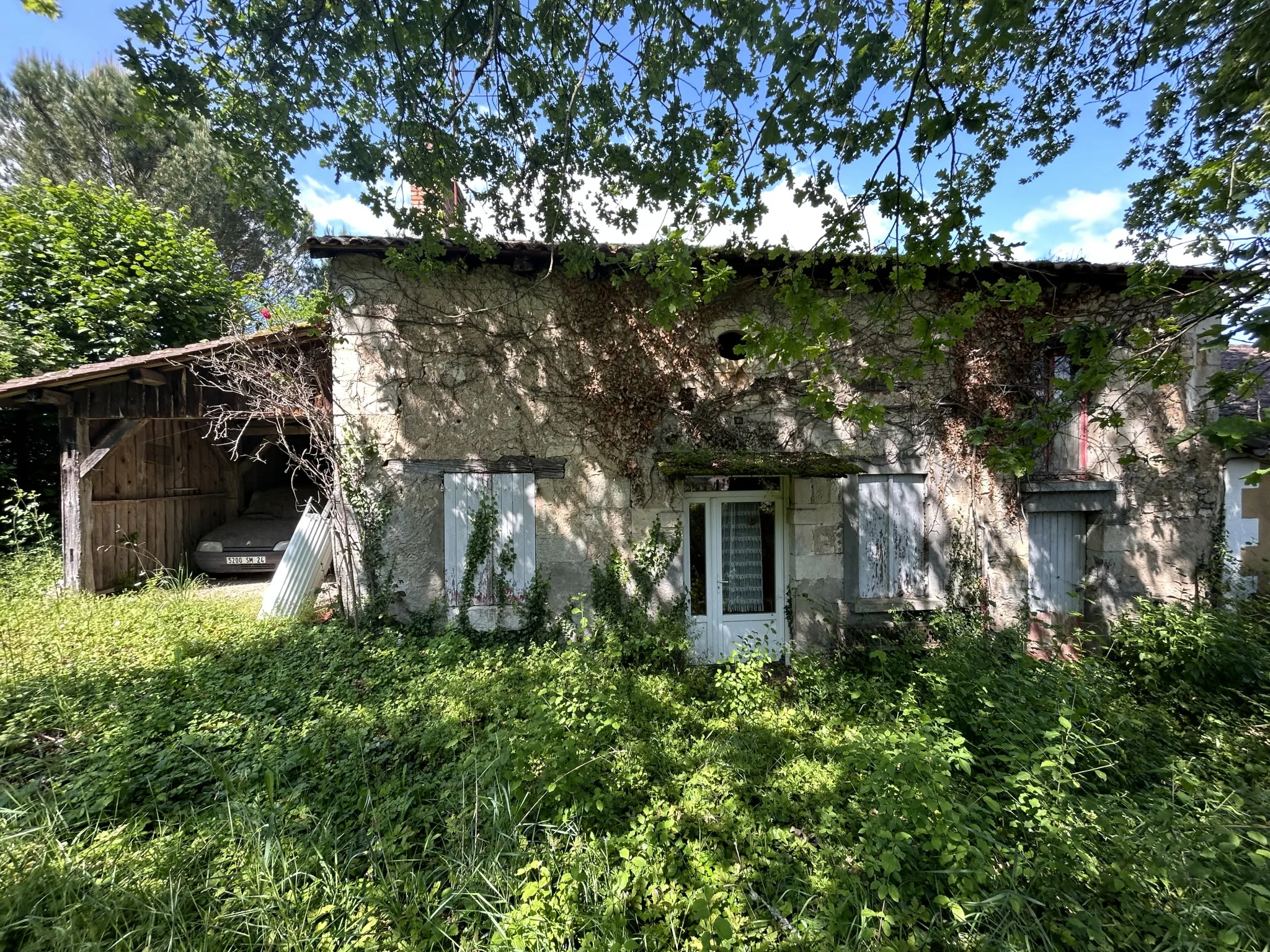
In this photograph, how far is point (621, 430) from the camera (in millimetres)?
5258

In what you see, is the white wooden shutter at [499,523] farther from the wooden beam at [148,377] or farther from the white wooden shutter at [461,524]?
the wooden beam at [148,377]

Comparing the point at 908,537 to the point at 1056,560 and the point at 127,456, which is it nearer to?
the point at 1056,560

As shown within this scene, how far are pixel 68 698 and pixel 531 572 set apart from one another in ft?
12.0

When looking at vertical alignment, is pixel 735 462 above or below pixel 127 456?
below

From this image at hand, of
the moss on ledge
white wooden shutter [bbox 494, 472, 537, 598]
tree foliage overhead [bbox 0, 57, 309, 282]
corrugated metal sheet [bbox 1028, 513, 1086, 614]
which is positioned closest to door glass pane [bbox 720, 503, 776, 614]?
the moss on ledge

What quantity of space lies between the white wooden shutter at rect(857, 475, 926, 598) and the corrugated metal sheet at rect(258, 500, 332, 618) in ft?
21.6

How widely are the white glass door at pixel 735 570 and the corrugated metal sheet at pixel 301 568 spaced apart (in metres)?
4.51

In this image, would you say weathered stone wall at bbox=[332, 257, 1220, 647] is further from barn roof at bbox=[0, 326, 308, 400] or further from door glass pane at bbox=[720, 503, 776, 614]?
barn roof at bbox=[0, 326, 308, 400]

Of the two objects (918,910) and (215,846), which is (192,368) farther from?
(918,910)

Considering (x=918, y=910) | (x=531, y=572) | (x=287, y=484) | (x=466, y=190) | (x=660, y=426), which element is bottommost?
(x=918, y=910)

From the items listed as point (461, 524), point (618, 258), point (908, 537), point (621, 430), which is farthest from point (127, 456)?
point (908, 537)

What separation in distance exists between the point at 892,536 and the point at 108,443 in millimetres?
9926

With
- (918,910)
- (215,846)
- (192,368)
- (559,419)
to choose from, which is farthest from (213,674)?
(918,910)

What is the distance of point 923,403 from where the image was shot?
552cm
